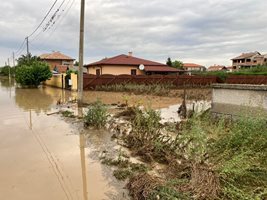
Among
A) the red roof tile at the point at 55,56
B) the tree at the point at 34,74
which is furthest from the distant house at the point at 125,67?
the red roof tile at the point at 55,56

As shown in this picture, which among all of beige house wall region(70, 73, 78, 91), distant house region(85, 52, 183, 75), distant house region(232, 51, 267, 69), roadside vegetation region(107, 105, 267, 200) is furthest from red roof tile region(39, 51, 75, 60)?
roadside vegetation region(107, 105, 267, 200)

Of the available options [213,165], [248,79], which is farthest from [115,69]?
[213,165]

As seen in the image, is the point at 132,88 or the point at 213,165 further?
the point at 132,88

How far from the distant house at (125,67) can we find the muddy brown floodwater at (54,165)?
2216cm

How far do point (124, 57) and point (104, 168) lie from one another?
95.9 feet

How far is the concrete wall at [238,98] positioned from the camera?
702 centimetres

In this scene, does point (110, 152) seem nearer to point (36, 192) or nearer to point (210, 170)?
point (36, 192)

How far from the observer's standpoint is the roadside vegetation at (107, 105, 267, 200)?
10.3ft

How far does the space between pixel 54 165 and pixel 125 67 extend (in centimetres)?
2634

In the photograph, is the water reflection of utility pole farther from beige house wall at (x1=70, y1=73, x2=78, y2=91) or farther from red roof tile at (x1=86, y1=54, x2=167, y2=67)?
red roof tile at (x1=86, y1=54, x2=167, y2=67)

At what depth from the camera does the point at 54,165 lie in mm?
4824

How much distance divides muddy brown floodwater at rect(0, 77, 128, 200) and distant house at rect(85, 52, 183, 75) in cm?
2216

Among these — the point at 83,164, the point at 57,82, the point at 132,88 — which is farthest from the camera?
the point at 57,82

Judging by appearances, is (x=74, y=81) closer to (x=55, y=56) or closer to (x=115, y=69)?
(x=115, y=69)
